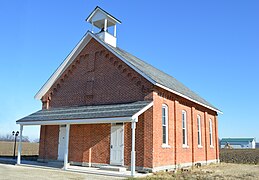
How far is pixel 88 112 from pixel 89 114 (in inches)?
21.2

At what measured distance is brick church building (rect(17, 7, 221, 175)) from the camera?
16.0 meters

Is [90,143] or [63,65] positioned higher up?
[63,65]

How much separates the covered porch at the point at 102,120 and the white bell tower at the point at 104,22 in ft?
17.8

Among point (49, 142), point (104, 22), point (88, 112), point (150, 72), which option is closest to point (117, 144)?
point (88, 112)

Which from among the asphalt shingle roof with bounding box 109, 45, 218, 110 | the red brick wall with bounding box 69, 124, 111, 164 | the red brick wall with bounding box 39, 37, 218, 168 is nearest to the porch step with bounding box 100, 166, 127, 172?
the red brick wall with bounding box 39, 37, 218, 168

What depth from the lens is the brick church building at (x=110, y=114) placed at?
1605cm

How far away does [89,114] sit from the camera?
1672cm

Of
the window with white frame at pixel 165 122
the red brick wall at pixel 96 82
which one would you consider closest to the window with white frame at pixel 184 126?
the window with white frame at pixel 165 122

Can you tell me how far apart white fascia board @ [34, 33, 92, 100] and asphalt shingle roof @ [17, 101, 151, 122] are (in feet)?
5.16

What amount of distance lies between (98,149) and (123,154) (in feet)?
6.33

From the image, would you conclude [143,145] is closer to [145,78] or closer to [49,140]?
[145,78]

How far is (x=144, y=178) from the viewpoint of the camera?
1323cm

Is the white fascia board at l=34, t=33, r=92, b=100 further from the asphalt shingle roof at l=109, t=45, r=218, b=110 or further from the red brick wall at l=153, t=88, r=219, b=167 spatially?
the red brick wall at l=153, t=88, r=219, b=167

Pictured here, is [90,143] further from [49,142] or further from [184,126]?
[184,126]
